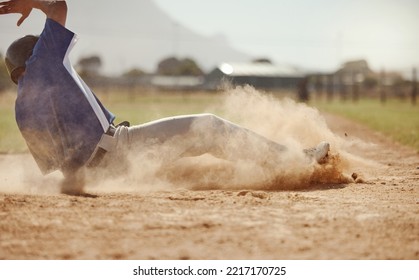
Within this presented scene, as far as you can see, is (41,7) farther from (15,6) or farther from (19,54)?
(19,54)

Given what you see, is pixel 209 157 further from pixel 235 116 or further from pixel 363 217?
pixel 363 217

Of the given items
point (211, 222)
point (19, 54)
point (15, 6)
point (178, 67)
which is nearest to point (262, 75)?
point (178, 67)

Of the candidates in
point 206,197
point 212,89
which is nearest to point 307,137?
point 206,197

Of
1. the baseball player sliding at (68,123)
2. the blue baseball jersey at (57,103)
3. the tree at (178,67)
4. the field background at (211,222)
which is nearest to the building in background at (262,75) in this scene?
the tree at (178,67)

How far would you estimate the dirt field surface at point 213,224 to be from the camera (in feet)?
8.77

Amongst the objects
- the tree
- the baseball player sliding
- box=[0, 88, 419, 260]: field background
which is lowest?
box=[0, 88, 419, 260]: field background

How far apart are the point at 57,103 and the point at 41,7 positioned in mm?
826

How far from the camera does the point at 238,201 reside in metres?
3.78

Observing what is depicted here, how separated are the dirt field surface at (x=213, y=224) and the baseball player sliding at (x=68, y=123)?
33cm

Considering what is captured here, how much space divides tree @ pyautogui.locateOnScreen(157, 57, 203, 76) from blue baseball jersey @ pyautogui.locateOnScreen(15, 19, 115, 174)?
62888 millimetres

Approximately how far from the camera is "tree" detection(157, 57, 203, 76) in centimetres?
6881

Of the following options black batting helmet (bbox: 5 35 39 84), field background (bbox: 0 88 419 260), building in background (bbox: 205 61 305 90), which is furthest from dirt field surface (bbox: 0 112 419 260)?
building in background (bbox: 205 61 305 90)

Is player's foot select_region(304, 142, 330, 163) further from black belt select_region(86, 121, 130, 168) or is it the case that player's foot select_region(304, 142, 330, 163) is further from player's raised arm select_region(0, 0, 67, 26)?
player's raised arm select_region(0, 0, 67, 26)

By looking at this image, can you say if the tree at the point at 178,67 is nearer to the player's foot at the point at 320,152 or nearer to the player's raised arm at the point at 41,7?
the player's raised arm at the point at 41,7
